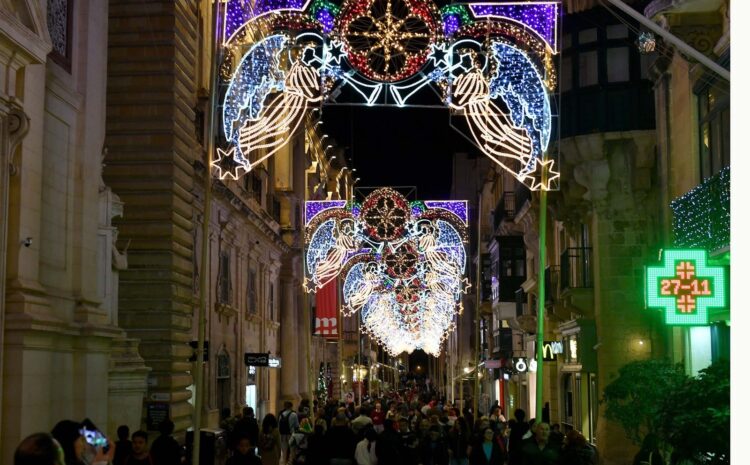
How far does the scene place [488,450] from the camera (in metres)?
20.0

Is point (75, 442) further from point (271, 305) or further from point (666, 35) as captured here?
point (271, 305)

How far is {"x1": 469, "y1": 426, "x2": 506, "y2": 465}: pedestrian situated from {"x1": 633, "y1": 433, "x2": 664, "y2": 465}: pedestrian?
3629 mm

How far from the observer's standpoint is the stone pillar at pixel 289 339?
5522 centimetres

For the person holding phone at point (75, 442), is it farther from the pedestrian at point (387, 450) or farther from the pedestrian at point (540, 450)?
the pedestrian at point (387, 450)

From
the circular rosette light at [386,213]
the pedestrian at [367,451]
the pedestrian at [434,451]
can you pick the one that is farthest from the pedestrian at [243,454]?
the circular rosette light at [386,213]

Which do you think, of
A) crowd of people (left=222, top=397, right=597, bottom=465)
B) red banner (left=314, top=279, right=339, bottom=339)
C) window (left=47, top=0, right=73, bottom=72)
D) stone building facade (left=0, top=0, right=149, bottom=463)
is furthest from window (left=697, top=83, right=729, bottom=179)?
red banner (left=314, top=279, right=339, bottom=339)

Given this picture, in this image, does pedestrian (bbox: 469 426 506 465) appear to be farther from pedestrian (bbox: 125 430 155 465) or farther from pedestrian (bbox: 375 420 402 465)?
pedestrian (bbox: 125 430 155 465)

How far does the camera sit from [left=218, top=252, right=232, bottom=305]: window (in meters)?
36.9

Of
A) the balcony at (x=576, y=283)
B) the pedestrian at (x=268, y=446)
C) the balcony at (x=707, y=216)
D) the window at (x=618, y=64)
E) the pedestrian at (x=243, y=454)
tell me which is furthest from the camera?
the balcony at (x=576, y=283)

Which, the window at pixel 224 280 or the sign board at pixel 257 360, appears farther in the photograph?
the window at pixel 224 280

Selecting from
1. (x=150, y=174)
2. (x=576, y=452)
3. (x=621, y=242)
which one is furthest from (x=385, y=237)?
(x=576, y=452)

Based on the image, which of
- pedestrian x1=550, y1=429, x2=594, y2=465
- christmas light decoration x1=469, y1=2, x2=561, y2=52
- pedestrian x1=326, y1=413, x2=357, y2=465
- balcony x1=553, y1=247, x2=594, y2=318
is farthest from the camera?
balcony x1=553, y1=247, x2=594, y2=318

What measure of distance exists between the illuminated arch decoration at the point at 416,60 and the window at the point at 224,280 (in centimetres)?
1646
